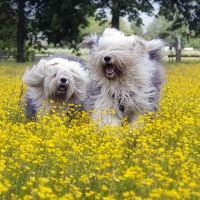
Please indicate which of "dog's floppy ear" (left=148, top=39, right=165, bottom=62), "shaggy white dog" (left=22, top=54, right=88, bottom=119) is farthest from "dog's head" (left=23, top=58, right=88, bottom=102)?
"dog's floppy ear" (left=148, top=39, right=165, bottom=62)

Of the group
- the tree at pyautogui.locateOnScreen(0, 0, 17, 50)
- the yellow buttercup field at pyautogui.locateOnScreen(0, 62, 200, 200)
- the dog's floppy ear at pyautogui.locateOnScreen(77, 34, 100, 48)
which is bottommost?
the yellow buttercup field at pyautogui.locateOnScreen(0, 62, 200, 200)

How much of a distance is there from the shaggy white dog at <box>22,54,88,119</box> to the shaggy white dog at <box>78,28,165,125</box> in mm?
372

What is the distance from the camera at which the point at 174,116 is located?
6340 mm

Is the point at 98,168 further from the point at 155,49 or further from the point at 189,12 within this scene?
the point at 189,12

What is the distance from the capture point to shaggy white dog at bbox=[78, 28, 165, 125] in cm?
633

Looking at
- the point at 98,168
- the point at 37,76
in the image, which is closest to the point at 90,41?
the point at 37,76

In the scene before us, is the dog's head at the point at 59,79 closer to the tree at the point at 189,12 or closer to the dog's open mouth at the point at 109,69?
the dog's open mouth at the point at 109,69

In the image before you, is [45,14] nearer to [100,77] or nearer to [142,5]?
[142,5]

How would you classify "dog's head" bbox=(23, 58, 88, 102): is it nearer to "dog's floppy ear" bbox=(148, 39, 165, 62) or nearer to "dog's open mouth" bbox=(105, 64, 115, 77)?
"dog's open mouth" bbox=(105, 64, 115, 77)

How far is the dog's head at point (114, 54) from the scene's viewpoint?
20.6 feet

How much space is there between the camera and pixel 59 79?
691 centimetres

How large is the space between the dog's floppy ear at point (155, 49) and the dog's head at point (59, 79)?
1.06m

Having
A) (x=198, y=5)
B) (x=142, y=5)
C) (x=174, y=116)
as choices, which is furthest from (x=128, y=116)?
(x=198, y=5)

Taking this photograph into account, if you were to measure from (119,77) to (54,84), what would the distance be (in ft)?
3.26
